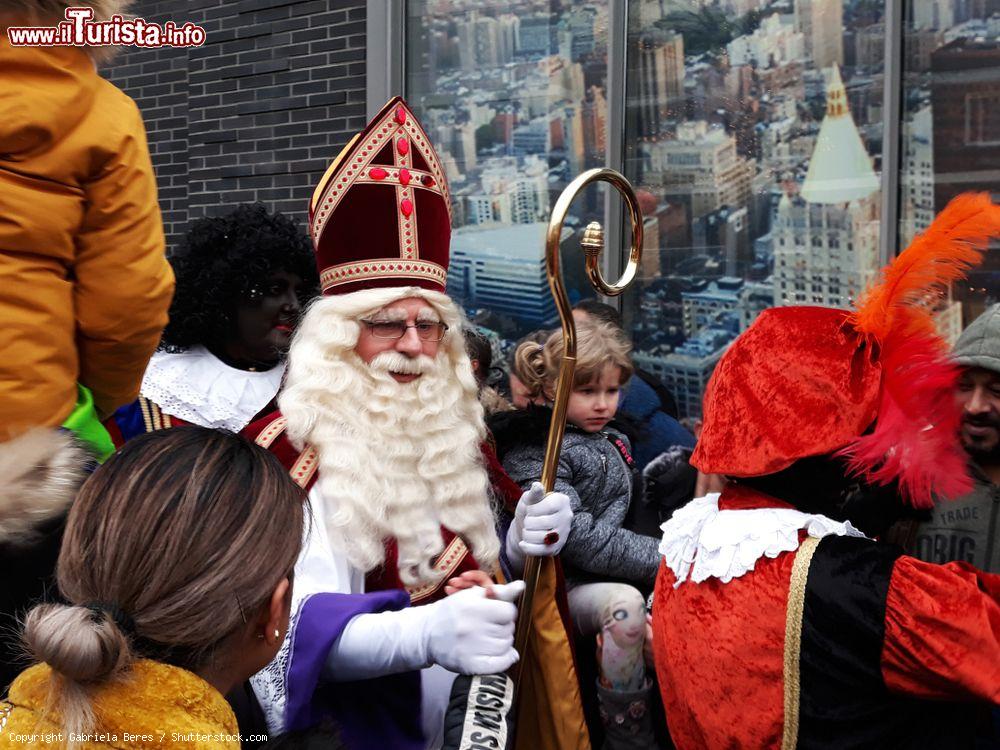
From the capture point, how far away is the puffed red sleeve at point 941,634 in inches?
→ 77.9

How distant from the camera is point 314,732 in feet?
5.52

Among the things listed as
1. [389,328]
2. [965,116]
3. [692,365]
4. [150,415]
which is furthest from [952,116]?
[150,415]

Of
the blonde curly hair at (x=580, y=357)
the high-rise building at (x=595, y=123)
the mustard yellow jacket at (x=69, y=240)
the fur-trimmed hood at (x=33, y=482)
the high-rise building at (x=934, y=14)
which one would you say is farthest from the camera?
the high-rise building at (x=595, y=123)

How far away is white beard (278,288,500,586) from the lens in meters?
2.62

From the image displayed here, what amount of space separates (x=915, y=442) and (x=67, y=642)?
161 cm

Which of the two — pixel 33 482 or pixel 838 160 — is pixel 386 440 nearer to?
pixel 33 482

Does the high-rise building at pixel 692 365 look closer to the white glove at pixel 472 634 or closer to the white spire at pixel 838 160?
the white spire at pixel 838 160

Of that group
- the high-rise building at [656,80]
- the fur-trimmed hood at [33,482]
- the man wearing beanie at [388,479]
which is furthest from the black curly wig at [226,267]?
the high-rise building at [656,80]

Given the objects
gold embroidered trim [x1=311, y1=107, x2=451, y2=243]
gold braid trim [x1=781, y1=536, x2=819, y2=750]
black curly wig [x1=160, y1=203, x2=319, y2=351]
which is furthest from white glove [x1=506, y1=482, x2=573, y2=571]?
black curly wig [x1=160, y1=203, x2=319, y2=351]

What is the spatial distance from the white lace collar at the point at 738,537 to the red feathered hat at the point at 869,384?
0.33 ft

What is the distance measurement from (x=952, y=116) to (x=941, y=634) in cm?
376

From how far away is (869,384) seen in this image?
2.21m

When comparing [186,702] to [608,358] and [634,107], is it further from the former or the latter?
[634,107]

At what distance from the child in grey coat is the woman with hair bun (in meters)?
1.54
